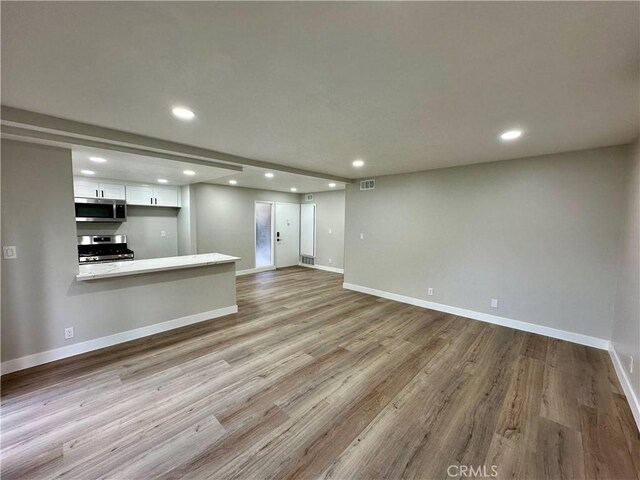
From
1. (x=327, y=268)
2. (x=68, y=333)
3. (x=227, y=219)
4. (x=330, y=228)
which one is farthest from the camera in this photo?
(x=327, y=268)

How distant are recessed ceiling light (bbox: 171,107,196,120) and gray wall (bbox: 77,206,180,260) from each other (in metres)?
4.28

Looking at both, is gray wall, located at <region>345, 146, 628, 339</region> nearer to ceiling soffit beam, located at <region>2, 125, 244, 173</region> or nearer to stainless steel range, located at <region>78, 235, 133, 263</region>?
ceiling soffit beam, located at <region>2, 125, 244, 173</region>

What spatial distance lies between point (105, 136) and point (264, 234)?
5071 mm

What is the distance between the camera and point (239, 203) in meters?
6.72

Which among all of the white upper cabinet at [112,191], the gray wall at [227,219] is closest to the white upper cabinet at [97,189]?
the white upper cabinet at [112,191]

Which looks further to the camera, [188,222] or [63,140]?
[188,222]

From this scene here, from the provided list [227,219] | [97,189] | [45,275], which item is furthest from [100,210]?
[45,275]

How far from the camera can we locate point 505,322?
3693mm

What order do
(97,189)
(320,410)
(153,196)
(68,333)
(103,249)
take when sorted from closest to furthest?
(320,410) < (68,333) < (97,189) < (103,249) < (153,196)

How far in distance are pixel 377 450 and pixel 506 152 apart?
3.57 metres

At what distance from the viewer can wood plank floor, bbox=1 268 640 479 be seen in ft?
5.12

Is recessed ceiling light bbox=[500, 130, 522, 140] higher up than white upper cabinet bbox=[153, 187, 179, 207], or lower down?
higher up

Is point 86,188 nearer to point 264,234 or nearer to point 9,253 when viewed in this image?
point 9,253

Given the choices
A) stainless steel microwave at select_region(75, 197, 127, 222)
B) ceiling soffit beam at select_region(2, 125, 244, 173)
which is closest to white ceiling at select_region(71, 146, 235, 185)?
ceiling soffit beam at select_region(2, 125, 244, 173)
